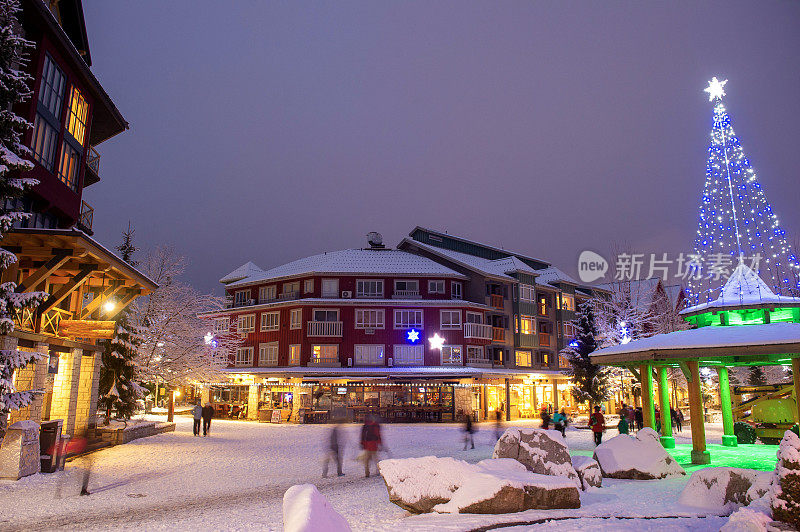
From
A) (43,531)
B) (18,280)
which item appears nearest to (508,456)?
(43,531)

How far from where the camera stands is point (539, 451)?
1402cm

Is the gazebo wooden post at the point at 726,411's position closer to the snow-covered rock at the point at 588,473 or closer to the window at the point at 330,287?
the snow-covered rock at the point at 588,473

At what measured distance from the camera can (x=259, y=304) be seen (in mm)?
52844

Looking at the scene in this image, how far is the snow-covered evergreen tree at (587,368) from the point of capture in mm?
40094

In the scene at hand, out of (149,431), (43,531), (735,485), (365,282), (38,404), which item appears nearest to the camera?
(43,531)

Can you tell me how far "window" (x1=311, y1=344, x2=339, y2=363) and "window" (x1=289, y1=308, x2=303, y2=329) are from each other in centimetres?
233

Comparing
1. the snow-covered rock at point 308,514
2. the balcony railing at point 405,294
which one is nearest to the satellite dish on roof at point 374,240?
the balcony railing at point 405,294

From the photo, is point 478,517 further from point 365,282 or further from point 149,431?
point 365,282

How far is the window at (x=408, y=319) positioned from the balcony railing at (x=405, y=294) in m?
1.75

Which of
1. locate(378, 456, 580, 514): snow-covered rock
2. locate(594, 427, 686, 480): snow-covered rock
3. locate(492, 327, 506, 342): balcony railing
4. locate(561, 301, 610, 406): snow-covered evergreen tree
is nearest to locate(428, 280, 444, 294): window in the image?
locate(492, 327, 506, 342): balcony railing

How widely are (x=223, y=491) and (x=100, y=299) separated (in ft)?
47.2

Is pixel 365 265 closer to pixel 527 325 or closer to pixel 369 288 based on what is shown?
pixel 369 288

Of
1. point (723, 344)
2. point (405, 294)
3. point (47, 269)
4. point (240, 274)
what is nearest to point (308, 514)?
point (723, 344)

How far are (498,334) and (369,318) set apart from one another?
11.9 m
